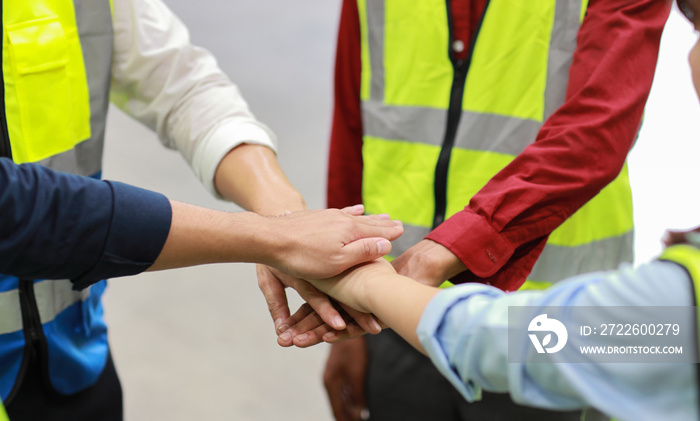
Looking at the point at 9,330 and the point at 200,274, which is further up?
the point at 9,330

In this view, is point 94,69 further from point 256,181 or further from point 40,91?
point 256,181

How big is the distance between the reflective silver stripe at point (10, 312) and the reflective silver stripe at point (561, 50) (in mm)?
964

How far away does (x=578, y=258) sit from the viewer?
133 cm

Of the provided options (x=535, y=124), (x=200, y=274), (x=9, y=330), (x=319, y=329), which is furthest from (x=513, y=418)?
(x=200, y=274)

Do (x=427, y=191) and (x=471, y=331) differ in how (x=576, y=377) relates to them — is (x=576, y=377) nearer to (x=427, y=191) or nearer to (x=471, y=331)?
(x=471, y=331)

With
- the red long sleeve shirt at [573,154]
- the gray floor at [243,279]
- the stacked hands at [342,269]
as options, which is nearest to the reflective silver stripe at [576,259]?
the red long sleeve shirt at [573,154]

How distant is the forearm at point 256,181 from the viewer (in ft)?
4.34

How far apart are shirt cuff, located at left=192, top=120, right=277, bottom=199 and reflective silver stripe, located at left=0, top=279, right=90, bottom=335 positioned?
0.34 m

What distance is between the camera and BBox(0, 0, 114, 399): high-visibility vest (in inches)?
41.4

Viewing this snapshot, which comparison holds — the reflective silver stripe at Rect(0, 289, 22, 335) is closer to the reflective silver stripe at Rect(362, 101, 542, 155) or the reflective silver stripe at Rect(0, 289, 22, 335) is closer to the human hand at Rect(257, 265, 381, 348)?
the human hand at Rect(257, 265, 381, 348)

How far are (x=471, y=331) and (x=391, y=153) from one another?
2.23 feet

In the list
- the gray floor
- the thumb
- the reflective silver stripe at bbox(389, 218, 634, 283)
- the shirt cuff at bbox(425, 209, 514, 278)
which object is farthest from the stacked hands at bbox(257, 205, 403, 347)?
the gray floor

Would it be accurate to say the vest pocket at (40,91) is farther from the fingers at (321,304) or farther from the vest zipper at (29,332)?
the fingers at (321,304)

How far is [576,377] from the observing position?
28.2 inches
